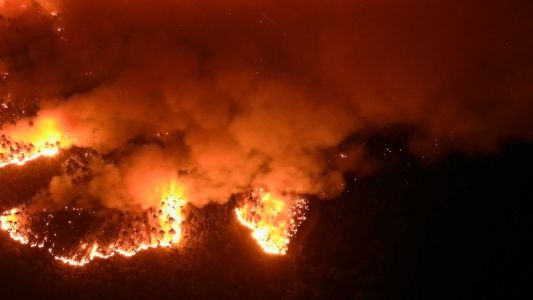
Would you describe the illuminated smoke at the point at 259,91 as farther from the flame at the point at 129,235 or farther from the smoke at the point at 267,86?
the flame at the point at 129,235

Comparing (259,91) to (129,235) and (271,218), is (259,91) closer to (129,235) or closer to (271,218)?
(271,218)

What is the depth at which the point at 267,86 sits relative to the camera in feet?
19.7

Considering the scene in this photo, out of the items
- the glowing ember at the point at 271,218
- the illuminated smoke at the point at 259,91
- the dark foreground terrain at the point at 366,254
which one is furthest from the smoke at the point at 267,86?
the dark foreground terrain at the point at 366,254

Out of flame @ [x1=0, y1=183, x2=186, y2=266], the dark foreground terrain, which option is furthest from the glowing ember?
flame @ [x1=0, y1=183, x2=186, y2=266]

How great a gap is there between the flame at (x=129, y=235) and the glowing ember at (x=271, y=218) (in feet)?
2.30

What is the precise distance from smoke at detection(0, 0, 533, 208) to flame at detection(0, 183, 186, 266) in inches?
10.4

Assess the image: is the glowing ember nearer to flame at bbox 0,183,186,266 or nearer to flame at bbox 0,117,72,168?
flame at bbox 0,183,186,266

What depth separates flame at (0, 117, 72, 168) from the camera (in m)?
5.81

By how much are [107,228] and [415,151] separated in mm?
3545

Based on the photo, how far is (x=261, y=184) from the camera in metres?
5.31

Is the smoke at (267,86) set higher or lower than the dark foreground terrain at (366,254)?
higher

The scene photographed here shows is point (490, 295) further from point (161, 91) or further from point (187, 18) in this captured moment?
point (187, 18)

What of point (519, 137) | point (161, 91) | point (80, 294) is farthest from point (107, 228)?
point (519, 137)

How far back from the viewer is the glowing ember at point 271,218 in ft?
16.2
